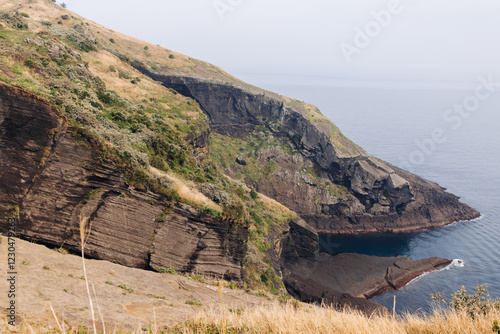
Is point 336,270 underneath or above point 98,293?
underneath

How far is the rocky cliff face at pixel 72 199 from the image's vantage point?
55.1 feet

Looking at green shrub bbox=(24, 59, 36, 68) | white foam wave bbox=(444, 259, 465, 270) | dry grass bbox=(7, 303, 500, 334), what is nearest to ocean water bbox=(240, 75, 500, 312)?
white foam wave bbox=(444, 259, 465, 270)

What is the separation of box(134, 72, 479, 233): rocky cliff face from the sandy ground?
61582 millimetres

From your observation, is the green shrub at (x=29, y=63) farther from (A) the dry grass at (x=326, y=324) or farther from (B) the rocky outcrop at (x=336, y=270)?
(B) the rocky outcrop at (x=336, y=270)

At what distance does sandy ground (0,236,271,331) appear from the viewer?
8547 mm

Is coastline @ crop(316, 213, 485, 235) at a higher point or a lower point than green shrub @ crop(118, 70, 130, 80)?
lower

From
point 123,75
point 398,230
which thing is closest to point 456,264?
point 398,230

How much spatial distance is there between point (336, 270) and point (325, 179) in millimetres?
33016

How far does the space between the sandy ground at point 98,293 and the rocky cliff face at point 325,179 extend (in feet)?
202

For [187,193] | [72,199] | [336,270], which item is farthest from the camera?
[336,270]

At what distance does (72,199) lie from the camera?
1797 centimetres

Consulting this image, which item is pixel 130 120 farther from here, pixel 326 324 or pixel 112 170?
pixel 326 324

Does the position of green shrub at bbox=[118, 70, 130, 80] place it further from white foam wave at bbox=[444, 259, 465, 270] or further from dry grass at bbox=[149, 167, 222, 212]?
white foam wave at bbox=[444, 259, 465, 270]

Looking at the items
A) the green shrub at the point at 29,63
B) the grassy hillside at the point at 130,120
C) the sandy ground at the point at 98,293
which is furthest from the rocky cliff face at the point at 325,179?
the sandy ground at the point at 98,293
